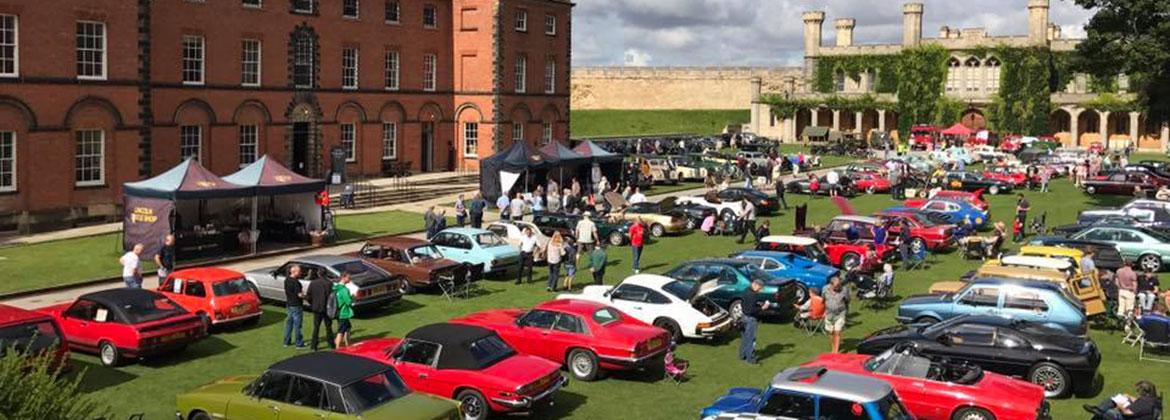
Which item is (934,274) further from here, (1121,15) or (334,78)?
(334,78)

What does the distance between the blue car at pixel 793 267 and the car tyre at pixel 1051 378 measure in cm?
756

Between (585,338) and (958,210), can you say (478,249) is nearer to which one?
(585,338)

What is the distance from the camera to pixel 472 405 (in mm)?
14188

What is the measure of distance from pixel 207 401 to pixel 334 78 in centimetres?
3442

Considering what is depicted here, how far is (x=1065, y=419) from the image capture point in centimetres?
1490

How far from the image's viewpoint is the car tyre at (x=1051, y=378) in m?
15.8

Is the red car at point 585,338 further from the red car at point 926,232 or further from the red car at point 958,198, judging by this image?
the red car at point 958,198

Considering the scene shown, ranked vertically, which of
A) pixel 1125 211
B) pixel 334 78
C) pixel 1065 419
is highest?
pixel 334 78

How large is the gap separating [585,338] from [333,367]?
16.9ft

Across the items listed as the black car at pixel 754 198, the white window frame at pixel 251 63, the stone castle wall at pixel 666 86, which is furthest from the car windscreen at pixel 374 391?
the stone castle wall at pixel 666 86

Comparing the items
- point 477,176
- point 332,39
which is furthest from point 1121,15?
point 332,39

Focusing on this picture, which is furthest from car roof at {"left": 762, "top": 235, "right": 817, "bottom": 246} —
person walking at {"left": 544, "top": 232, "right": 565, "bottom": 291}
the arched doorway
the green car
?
the arched doorway

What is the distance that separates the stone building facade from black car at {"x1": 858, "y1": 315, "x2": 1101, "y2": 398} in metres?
66.1

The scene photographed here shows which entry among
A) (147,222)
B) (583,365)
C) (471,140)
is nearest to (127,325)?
(583,365)
